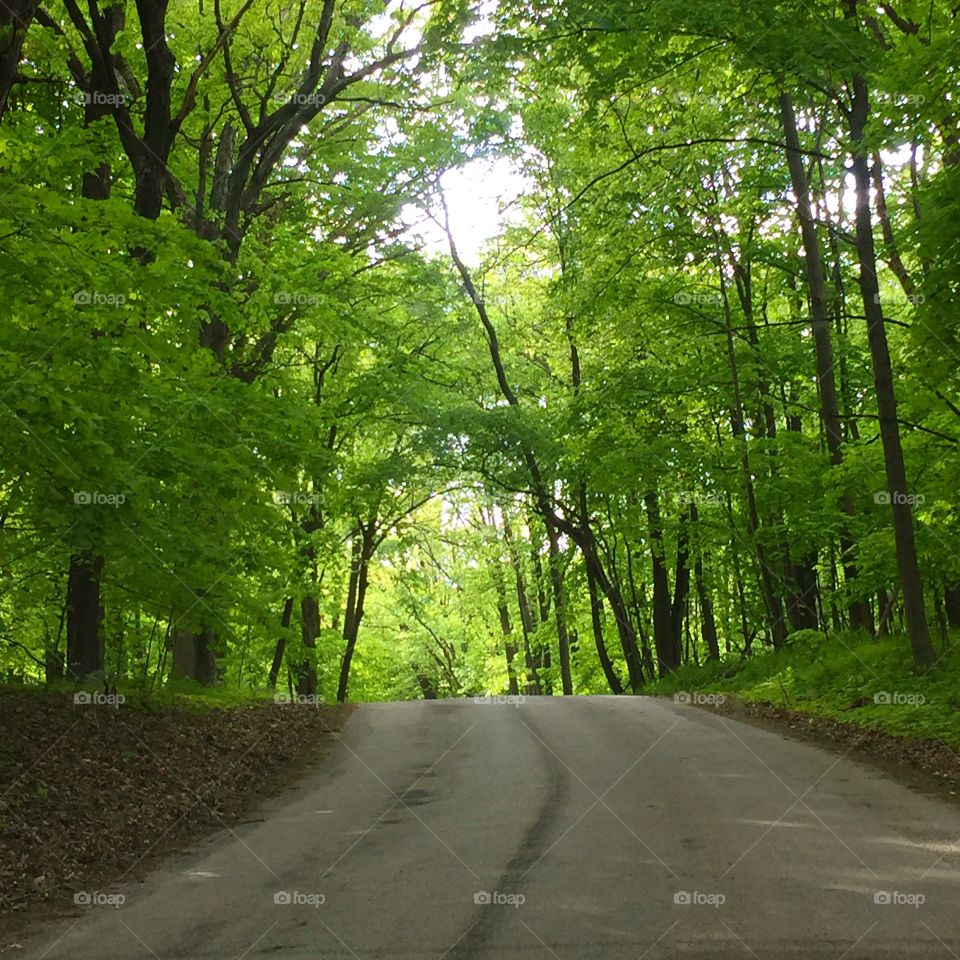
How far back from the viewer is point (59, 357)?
9.25 metres

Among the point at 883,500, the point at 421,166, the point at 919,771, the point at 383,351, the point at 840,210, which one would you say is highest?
the point at 421,166

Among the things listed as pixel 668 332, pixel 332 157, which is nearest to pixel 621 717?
pixel 668 332

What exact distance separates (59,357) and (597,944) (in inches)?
277

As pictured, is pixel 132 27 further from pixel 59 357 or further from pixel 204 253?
pixel 59 357

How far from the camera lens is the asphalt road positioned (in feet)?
18.5

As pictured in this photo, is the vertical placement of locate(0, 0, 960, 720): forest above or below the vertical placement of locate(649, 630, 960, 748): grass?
above

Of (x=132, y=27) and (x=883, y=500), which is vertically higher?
(x=132, y=27)

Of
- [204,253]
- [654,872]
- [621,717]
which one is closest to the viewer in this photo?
[654,872]
